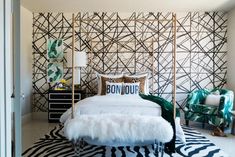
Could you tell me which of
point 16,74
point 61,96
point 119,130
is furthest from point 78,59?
point 16,74

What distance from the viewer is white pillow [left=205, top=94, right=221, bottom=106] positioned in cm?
510

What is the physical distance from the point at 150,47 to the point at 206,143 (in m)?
2.78

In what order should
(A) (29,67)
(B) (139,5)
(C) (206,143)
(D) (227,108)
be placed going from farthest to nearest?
(A) (29,67) < (B) (139,5) < (D) (227,108) < (C) (206,143)

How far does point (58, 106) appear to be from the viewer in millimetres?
5652

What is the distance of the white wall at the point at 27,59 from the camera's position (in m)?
5.59

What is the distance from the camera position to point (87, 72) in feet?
20.1

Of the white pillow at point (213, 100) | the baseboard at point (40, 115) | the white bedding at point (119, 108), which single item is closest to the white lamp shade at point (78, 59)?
the baseboard at point (40, 115)

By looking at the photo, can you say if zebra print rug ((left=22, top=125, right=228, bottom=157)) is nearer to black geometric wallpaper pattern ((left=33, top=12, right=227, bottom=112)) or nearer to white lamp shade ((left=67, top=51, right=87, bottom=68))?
white lamp shade ((left=67, top=51, right=87, bottom=68))

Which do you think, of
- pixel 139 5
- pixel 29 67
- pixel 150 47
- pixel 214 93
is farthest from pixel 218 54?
pixel 29 67

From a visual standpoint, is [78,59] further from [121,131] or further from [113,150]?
[121,131]

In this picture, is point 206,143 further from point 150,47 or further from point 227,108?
point 150,47

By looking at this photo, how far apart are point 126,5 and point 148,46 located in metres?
1.15

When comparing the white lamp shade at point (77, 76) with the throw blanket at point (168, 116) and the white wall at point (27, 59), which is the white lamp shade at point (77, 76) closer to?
the white wall at point (27, 59)

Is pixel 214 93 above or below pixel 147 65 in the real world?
below
